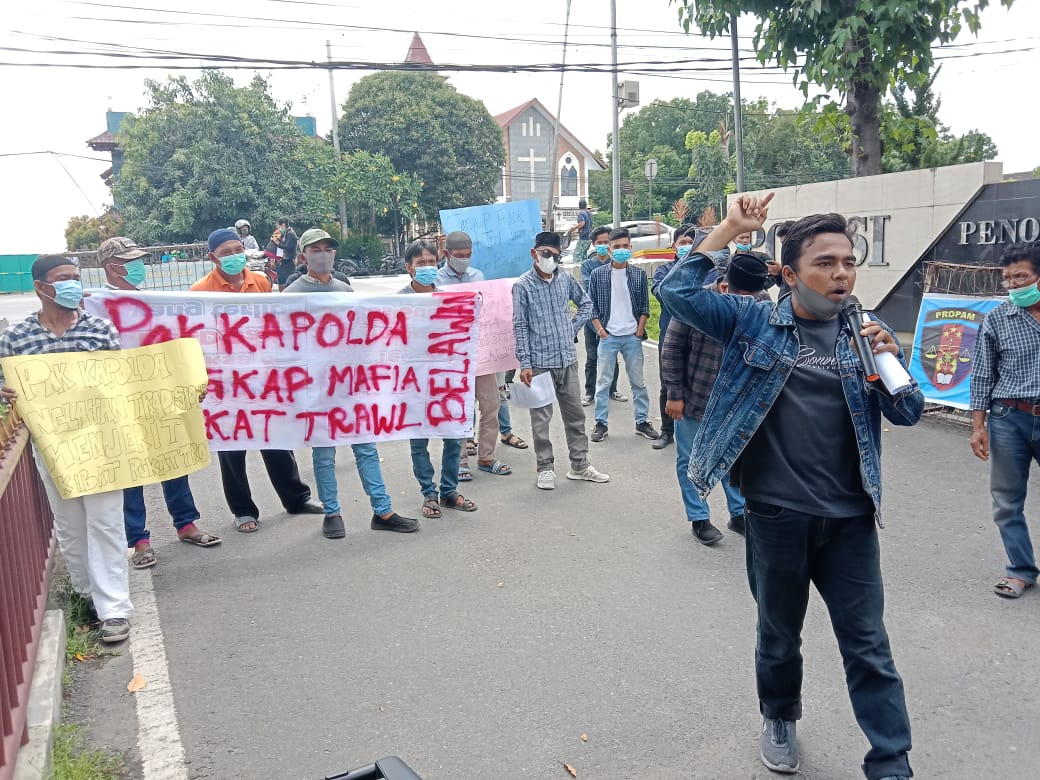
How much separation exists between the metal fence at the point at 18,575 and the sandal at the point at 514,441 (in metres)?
4.28

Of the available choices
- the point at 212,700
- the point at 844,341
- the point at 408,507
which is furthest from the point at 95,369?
the point at 844,341

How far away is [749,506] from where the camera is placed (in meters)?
3.04

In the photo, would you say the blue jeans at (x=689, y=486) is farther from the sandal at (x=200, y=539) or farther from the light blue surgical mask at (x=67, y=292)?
the light blue surgical mask at (x=67, y=292)

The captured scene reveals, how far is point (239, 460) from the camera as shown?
5977 millimetres

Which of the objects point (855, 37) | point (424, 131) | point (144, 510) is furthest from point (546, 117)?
point (144, 510)

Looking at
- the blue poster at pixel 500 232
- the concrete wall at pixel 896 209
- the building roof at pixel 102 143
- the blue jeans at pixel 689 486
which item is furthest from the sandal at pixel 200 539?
the building roof at pixel 102 143

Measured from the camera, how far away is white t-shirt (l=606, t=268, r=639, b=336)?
8.50 meters

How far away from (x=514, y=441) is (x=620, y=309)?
1.68 meters

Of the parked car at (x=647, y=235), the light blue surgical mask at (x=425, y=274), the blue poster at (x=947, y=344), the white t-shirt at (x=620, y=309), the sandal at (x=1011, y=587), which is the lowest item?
the sandal at (x=1011, y=587)

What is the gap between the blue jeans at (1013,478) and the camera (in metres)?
4.55

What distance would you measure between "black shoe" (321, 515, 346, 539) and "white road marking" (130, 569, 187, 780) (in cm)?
117

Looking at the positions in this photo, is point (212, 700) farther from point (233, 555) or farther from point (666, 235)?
point (666, 235)

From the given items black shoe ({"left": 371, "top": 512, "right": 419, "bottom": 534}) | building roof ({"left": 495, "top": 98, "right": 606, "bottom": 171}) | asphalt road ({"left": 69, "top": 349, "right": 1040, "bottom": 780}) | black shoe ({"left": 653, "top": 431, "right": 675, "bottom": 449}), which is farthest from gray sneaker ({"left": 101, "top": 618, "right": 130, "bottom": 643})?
building roof ({"left": 495, "top": 98, "right": 606, "bottom": 171})

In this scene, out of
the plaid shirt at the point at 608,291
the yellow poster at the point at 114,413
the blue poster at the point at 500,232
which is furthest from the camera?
the blue poster at the point at 500,232
